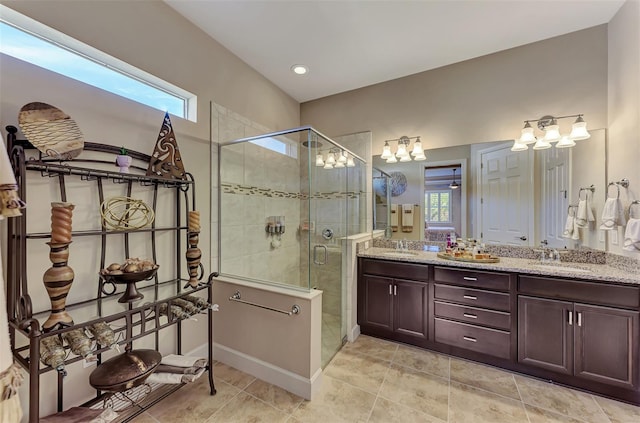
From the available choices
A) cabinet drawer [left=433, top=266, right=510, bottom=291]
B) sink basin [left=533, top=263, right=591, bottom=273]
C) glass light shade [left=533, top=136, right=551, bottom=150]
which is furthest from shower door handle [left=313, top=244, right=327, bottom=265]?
glass light shade [left=533, top=136, right=551, bottom=150]

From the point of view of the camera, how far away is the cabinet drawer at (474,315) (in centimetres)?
209

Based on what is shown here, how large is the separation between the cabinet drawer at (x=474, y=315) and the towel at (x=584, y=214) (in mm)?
1097

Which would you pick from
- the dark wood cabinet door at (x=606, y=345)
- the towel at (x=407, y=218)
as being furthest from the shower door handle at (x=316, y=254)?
the dark wood cabinet door at (x=606, y=345)

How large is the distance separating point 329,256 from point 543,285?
6.06 feet

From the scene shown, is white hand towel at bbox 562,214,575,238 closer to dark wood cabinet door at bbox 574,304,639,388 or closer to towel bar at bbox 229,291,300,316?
dark wood cabinet door at bbox 574,304,639,388

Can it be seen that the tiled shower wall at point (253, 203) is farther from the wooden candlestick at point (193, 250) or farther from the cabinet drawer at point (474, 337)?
the cabinet drawer at point (474, 337)

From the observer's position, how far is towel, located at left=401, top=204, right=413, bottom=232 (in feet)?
9.77

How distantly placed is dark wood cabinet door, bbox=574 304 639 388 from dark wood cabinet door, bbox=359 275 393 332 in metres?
1.38

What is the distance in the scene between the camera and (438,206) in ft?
9.30

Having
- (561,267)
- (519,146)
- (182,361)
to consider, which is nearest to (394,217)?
(519,146)

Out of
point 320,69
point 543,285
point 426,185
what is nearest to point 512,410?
point 543,285

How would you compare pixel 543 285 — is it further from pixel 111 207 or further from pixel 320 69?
pixel 111 207

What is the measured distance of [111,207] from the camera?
1.61 m

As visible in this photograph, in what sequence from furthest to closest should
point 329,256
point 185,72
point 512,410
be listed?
point 329,256 < point 185,72 < point 512,410
